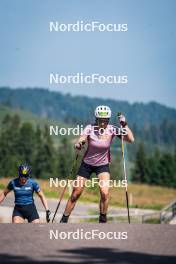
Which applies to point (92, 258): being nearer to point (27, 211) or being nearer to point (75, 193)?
point (75, 193)

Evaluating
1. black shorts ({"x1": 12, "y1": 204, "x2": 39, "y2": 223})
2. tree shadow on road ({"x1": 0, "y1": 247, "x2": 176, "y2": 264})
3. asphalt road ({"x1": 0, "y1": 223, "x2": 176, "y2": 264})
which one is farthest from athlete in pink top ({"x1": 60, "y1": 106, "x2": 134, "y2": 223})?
tree shadow on road ({"x1": 0, "y1": 247, "x2": 176, "y2": 264})

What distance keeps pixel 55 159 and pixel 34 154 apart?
364 cm

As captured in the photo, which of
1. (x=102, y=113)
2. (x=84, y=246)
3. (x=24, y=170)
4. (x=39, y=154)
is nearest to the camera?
(x=84, y=246)

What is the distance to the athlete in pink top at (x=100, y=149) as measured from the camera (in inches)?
487

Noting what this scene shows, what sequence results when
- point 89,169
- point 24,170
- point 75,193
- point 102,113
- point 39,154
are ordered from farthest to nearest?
point 39,154 → point 75,193 → point 89,169 → point 24,170 → point 102,113

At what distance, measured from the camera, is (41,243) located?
28.4 feet

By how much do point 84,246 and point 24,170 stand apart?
168 inches

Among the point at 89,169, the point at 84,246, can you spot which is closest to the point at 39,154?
the point at 89,169

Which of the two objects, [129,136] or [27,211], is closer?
[129,136]

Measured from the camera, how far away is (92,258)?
7.67 meters

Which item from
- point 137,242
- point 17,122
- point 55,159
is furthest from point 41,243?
point 17,122

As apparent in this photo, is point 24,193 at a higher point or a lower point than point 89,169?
lower

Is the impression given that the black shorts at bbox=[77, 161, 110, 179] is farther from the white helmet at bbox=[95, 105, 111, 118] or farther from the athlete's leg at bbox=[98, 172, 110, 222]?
the white helmet at bbox=[95, 105, 111, 118]

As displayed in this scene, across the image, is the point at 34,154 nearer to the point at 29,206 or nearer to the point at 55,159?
the point at 55,159
